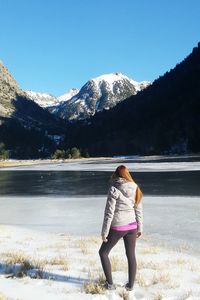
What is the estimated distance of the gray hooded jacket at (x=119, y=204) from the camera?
7.76 meters

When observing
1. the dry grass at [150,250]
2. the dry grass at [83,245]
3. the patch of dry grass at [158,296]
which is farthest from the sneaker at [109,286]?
the dry grass at [150,250]

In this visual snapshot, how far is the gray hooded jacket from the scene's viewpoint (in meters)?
7.76

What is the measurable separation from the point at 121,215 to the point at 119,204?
21 cm

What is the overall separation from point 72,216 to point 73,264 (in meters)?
11.8

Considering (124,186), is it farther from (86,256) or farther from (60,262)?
(86,256)

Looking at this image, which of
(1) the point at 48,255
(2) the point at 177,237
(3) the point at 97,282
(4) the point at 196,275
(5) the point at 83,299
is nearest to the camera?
(5) the point at 83,299

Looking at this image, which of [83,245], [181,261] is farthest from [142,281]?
[83,245]

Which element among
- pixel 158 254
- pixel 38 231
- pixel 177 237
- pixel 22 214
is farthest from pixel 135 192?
pixel 22 214

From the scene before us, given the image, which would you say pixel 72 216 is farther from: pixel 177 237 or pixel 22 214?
pixel 177 237

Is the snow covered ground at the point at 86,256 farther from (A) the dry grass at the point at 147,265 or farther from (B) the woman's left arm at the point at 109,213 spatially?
(B) the woman's left arm at the point at 109,213

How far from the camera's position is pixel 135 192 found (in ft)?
26.2

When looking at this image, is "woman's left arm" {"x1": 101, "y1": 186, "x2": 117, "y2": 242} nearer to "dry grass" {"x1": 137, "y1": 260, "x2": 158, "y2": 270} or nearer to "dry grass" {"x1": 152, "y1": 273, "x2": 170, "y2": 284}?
"dry grass" {"x1": 152, "y1": 273, "x2": 170, "y2": 284}

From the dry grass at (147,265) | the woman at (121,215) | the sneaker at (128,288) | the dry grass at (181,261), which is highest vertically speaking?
the woman at (121,215)

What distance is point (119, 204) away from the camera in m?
7.86
